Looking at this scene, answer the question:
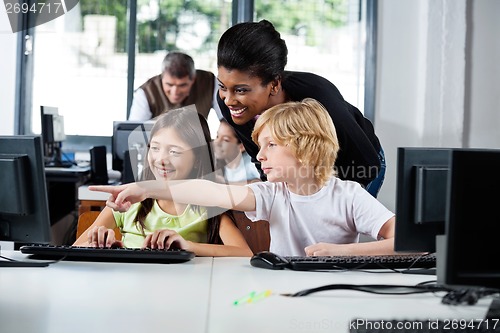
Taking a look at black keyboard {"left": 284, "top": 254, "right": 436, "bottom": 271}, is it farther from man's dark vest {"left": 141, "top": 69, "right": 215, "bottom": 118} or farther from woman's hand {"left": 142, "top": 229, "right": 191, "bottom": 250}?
man's dark vest {"left": 141, "top": 69, "right": 215, "bottom": 118}

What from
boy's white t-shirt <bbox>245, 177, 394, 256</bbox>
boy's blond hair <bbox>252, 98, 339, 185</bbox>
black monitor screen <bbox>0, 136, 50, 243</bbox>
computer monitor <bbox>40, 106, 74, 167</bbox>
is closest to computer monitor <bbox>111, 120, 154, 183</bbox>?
computer monitor <bbox>40, 106, 74, 167</bbox>

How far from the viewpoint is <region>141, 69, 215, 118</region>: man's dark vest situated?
5.01m

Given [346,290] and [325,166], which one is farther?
[325,166]

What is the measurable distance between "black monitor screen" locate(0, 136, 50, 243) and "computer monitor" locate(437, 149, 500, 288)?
0.94m

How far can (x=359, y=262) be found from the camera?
6.01 feet

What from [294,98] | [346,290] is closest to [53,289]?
[346,290]

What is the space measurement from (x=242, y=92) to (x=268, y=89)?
107 mm

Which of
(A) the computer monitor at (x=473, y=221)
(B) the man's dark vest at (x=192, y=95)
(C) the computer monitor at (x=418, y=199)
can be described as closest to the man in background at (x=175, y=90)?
(B) the man's dark vest at (x=192, y=95)

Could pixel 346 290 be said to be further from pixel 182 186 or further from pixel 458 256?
pixel 182 186

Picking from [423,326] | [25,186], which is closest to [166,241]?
[25,186]

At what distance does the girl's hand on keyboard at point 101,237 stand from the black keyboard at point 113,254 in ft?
0.43

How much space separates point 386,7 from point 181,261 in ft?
13.6

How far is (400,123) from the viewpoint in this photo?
5527mm

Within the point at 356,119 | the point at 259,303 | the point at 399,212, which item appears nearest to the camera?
the point at 259,303
